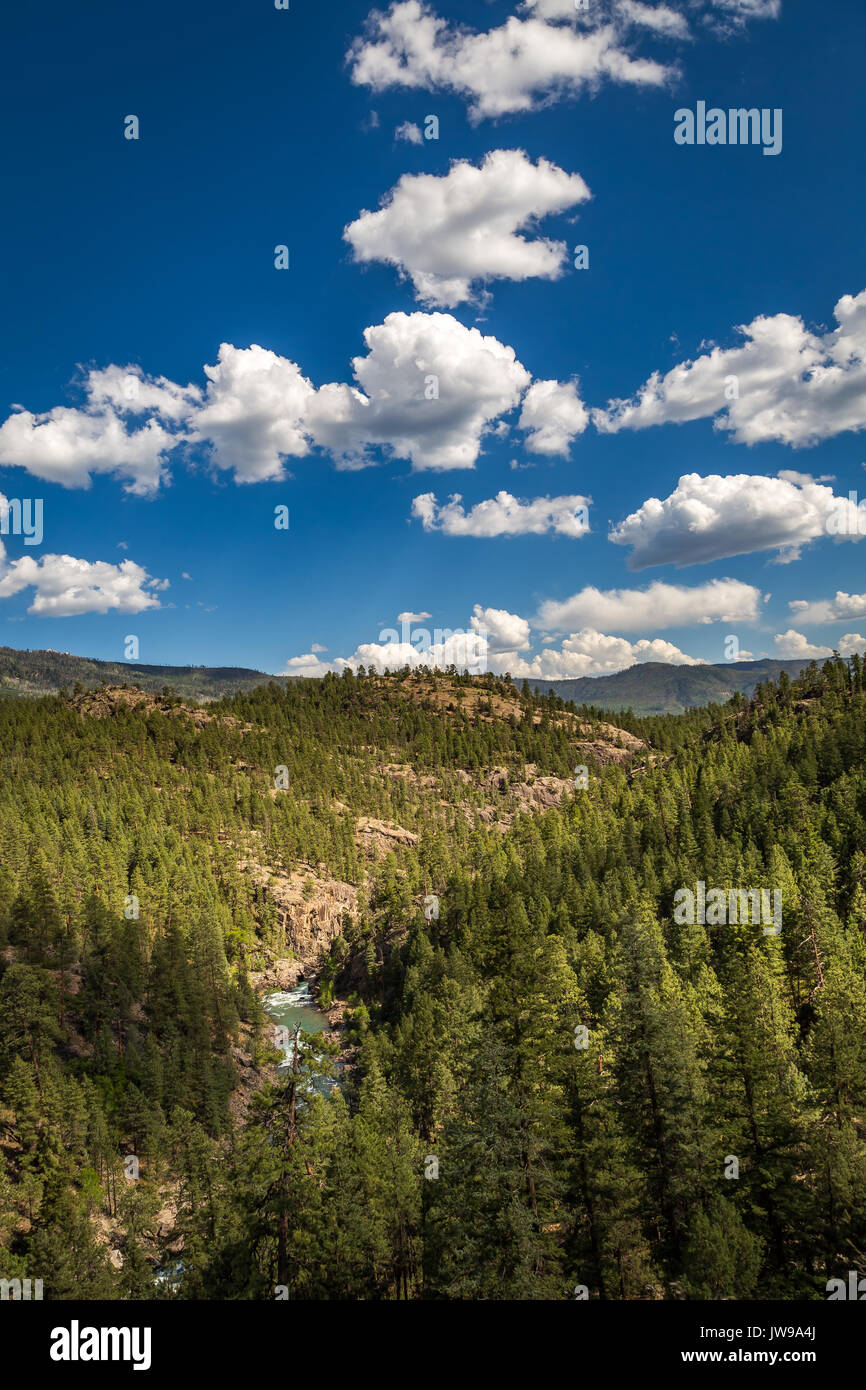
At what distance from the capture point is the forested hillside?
27.0m

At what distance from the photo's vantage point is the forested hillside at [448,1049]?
26969 mm

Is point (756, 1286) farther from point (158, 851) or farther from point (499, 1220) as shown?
point (158, 851)

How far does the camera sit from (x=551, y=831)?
142375mm

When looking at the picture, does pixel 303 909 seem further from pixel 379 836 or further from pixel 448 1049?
pixel 448 1049

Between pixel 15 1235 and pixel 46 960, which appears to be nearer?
pixel 15 1235

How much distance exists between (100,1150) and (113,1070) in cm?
1162

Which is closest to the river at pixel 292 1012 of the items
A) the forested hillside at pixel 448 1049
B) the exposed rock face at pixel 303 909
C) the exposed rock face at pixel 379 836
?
the forested hillside at pixel 448 1049

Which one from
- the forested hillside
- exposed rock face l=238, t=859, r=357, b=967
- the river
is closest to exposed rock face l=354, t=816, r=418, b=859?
the forested hillside

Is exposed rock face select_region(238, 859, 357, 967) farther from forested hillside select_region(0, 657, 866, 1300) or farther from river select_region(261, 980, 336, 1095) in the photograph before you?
river select_region(261, 980, 336, 1095)

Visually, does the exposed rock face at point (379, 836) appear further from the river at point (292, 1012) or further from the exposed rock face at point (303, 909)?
the river at point (292, 1012)

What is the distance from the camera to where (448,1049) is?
6116cm

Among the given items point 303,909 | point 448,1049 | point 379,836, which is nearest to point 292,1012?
point 303,909
